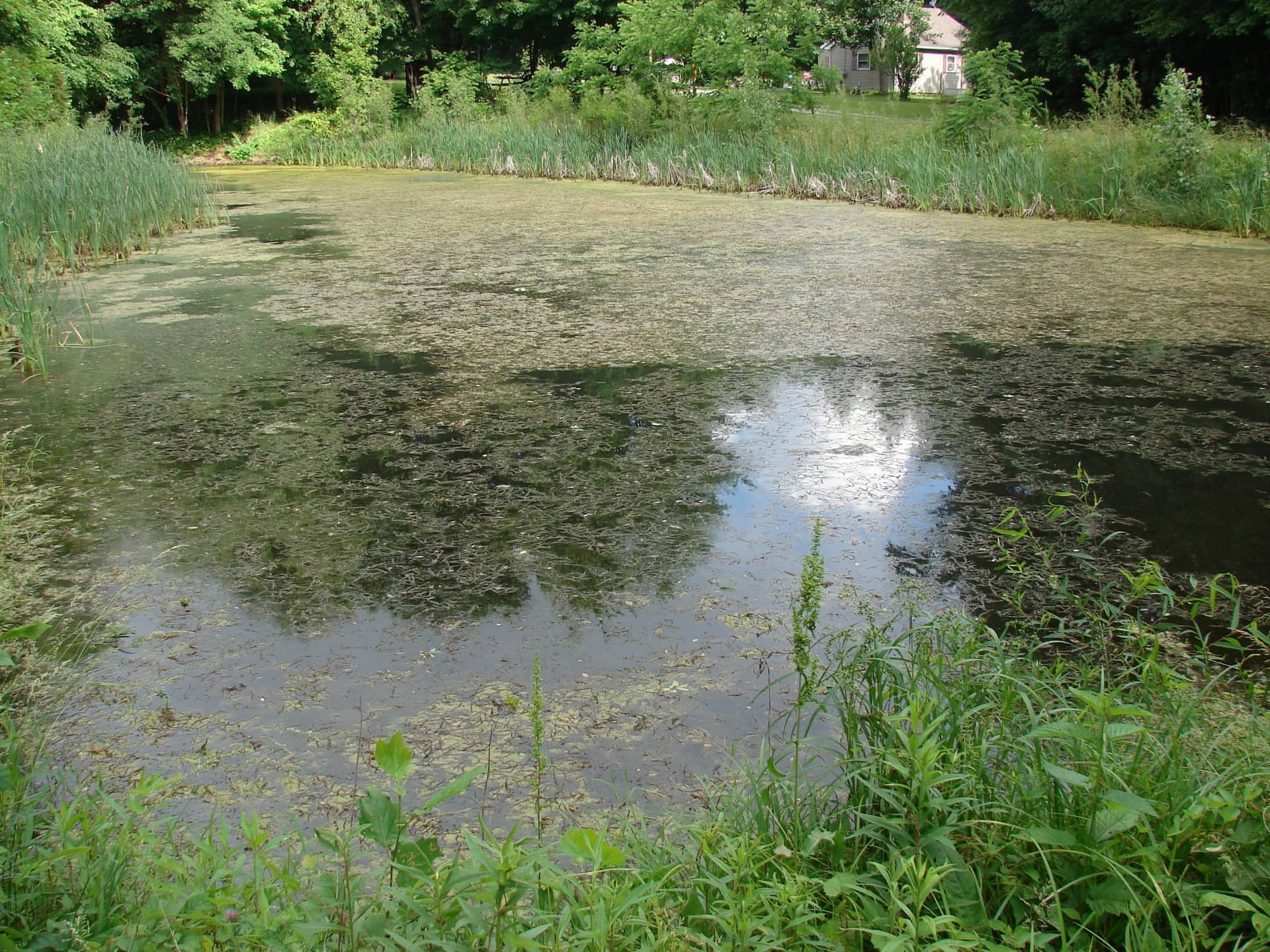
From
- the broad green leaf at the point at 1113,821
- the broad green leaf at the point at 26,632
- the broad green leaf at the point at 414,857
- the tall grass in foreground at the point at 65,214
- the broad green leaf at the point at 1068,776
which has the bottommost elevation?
the broad green leaf at the point at 414,857

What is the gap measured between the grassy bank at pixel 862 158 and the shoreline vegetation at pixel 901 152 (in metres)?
0.01

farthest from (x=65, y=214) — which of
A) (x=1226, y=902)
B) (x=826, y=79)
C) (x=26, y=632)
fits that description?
(x=826, y=79)

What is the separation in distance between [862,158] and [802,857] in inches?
292

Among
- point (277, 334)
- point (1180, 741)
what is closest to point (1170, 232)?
point (277, 334)

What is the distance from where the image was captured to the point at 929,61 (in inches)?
1224

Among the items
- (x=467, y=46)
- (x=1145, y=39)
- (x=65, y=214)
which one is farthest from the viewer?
(x=467, y=46)

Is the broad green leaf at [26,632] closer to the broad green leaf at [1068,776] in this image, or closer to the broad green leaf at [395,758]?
the broad green leaf at [395,758]

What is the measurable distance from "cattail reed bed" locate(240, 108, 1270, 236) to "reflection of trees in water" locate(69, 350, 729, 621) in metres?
4.31

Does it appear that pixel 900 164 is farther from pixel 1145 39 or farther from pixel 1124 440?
pixel 1145 39

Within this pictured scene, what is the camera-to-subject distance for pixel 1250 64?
12.1 m

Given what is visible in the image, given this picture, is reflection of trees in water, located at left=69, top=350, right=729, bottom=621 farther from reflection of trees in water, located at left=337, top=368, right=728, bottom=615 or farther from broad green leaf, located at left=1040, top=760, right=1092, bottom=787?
broad green leaf, located at left=1040, top=760, right=1092, bottom=787

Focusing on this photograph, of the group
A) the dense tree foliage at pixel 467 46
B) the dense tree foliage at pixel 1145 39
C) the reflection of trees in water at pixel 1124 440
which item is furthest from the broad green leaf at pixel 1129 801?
the dense tree foliage at pixel 1145 39

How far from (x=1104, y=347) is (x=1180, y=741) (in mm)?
2730

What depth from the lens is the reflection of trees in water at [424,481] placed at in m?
2.10
